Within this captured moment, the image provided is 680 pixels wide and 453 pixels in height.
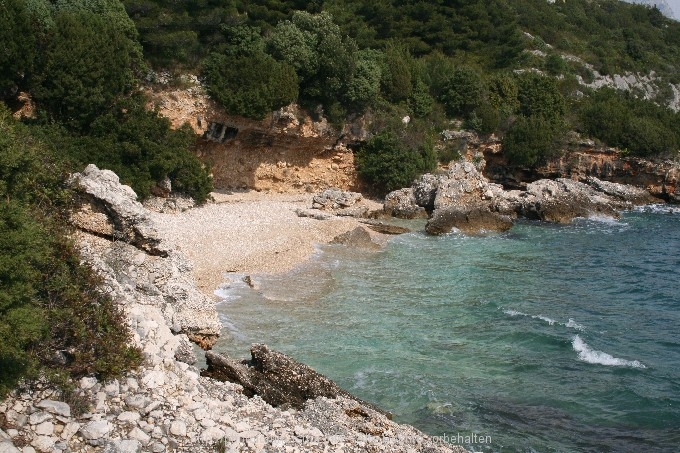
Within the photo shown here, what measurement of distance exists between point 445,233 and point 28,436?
2578 centimetres

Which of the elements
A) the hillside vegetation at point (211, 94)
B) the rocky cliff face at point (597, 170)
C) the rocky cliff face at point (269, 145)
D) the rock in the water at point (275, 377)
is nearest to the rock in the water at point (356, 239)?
the hillside vegetation at point (211, 94)

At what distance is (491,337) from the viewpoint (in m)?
17.8

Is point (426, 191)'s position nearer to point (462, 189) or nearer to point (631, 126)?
point (462, 189)

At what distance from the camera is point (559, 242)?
107 ft

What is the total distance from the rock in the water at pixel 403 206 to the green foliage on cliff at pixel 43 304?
84.0ft

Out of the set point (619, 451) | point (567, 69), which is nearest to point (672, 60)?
point (567, 69)

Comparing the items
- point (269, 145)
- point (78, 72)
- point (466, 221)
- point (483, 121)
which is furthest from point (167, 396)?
point (483, 121)

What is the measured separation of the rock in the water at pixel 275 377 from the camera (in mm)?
11398

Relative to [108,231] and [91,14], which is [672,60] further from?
[108,231]

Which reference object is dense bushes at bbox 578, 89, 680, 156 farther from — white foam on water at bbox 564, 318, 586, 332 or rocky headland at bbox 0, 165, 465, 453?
rocky headland at bbox 0, 165, 465, 453

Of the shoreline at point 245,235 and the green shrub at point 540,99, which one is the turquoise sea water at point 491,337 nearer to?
the shoreline at point 245,235

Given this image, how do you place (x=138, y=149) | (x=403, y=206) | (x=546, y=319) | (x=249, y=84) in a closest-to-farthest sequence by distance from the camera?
(x=546, y=319) < (x=138, y=149) < (x=249, y=84) < (x=403, y=206)

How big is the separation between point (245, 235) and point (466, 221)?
12.9 meters

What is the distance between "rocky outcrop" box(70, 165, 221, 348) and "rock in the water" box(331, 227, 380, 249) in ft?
43.5
